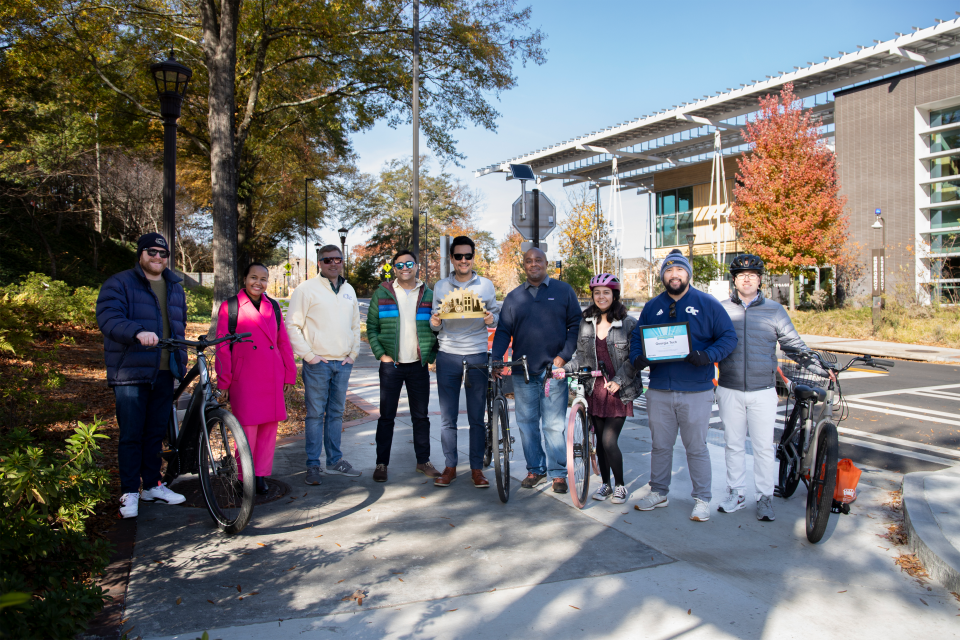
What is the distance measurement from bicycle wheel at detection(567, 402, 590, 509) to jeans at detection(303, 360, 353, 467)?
80.6 inches

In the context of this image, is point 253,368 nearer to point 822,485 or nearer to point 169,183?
point 169,183

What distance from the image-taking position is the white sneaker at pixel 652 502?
190 inches

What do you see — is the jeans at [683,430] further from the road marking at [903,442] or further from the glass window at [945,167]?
the glass window at [945,167]

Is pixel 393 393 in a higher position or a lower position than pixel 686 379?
lower

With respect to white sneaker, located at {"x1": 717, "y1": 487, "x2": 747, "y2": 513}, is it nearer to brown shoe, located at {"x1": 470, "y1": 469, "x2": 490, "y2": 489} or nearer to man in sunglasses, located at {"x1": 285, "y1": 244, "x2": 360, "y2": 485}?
brown shoe, located at {"x1": 470, "y1": 469, "x2": 490, "y2": 489}

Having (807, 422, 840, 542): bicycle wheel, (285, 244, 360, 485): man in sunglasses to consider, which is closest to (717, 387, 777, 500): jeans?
(807, 422, 840, 542): bicycle wheel

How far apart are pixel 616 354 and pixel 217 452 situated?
310 centimetres

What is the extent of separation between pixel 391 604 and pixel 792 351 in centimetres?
341

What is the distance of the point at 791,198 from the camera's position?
2436cm

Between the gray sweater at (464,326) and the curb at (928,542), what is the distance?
3.31 meters

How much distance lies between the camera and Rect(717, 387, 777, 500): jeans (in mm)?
4742

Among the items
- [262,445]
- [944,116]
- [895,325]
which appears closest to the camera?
[262,445]

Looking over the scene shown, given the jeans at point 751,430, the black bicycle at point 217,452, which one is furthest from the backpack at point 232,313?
the jeans at point 751,430

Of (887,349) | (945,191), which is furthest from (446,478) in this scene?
(945,191)
